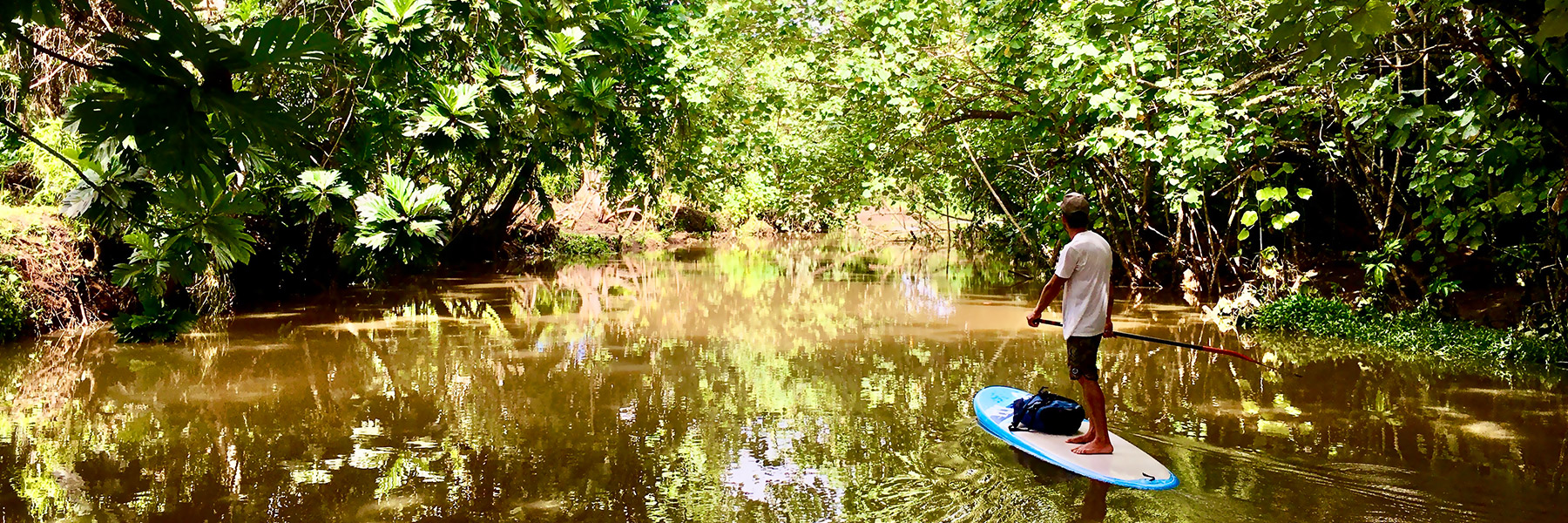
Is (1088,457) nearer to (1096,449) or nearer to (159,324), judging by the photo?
(1096,449)

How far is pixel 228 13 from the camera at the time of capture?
8.99 m

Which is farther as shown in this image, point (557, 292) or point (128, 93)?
point (557, 292)

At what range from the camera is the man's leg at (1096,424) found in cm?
498

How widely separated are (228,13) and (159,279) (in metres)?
6.59

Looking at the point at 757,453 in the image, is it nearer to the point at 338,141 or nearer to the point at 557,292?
the point at 338,141

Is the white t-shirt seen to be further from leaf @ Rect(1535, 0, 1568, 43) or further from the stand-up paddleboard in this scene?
leaf @ Rect(1535, 0, 1568, 43)

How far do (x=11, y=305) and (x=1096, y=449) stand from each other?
950 centimetres

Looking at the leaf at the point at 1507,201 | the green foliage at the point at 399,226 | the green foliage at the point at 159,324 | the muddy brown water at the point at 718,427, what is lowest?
the muddy brown water at the point at 718,427

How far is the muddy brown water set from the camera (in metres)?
4.38

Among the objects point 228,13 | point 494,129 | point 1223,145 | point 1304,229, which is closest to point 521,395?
point 494,129

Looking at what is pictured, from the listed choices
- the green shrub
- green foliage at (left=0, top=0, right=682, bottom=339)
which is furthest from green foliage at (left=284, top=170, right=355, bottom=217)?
the green shrub

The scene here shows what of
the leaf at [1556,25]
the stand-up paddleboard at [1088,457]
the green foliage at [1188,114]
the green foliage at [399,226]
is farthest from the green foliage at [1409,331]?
the green foliage at [399,226]

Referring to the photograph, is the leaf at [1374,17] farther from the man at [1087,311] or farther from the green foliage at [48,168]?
the green foliage at [48,168]

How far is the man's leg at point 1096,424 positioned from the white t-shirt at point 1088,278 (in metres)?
0.29
